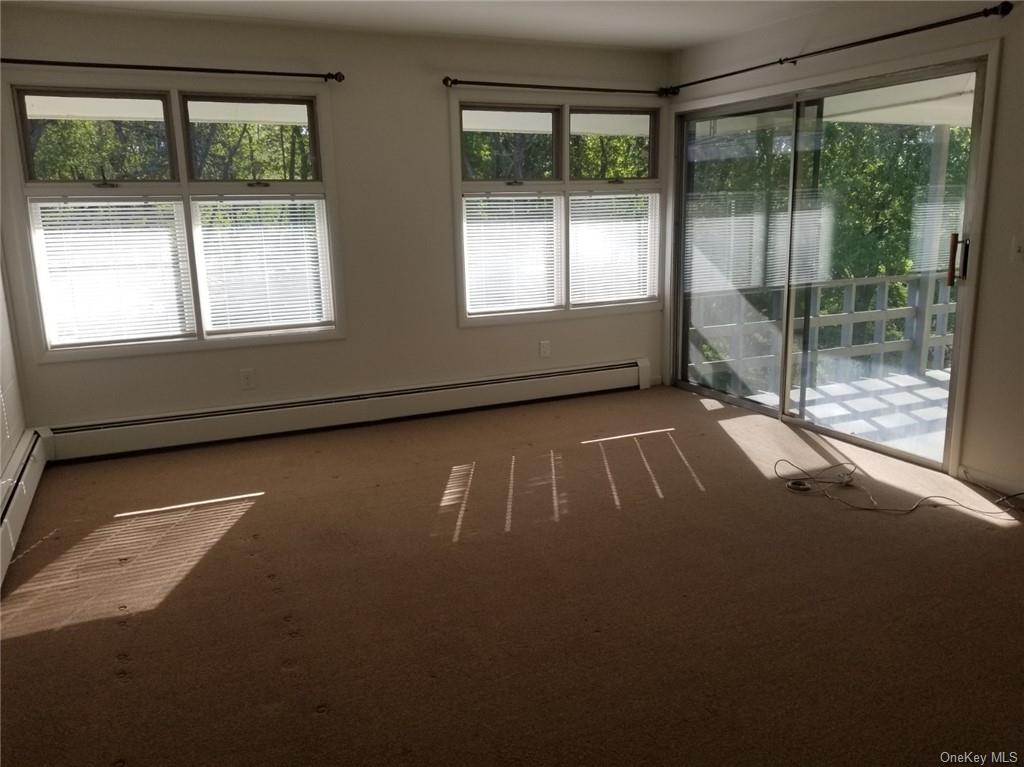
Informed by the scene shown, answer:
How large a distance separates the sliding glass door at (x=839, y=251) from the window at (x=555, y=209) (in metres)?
0.39

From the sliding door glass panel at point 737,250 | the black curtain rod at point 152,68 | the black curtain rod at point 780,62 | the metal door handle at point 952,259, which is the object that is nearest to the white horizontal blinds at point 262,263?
the black curtain rod at point 152,68

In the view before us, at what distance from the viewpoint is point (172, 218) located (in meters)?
4.29

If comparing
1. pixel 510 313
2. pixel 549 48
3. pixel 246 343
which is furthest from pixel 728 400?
pixel 246 343

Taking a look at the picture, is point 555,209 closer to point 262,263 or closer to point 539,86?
point 539,86

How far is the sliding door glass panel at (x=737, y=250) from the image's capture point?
4.70 meters

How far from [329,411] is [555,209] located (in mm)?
2073

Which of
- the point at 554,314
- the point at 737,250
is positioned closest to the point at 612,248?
the point at 554,314

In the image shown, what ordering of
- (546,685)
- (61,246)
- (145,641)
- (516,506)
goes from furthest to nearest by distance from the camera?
(61,246), (516,506), (145,641), (546,685)

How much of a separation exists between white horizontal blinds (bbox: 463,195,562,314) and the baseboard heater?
0.55 meters

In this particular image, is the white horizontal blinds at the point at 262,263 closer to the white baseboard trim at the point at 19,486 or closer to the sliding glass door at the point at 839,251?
the white baseboard trim at the point at 19,486

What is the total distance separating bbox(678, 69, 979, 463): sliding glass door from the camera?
3713 millimetres

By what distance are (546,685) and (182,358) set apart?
3190mm

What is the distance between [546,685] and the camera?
222 centimetres

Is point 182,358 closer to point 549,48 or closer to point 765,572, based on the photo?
point 549,48
